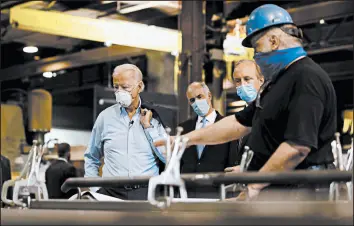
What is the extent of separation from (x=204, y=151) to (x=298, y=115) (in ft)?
9.20

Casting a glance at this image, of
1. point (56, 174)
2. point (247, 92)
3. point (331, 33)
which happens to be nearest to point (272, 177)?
point (247, 92)

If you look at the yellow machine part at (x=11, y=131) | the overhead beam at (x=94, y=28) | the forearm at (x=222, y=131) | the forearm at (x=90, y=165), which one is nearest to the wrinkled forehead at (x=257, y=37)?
the forearm at (x=222, y=131)

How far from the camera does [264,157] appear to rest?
3.11 meters

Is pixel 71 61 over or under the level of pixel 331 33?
over

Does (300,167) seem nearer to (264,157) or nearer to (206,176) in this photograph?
(264,157)

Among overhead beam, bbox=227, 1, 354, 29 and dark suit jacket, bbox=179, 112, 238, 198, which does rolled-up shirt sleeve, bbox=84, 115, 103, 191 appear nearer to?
dark suit jacket, bbox=179, 112, 238, 198

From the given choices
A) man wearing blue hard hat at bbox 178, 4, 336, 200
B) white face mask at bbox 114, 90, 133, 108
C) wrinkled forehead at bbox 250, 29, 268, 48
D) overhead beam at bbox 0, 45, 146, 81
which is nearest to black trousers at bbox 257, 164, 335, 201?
man wearing blue hard hat at bbox 178, 4, 336, 200

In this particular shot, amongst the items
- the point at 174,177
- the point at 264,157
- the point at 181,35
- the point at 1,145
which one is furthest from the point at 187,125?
the point at 1,145

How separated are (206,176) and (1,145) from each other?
13.4m

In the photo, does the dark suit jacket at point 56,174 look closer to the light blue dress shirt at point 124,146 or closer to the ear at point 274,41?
the light blue dress shirt at point 124,146

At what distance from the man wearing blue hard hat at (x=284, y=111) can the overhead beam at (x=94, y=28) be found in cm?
886

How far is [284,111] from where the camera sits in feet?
9.80

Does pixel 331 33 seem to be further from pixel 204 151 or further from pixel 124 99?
pixel 124 99

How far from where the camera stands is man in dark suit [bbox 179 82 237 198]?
5.52 meters
